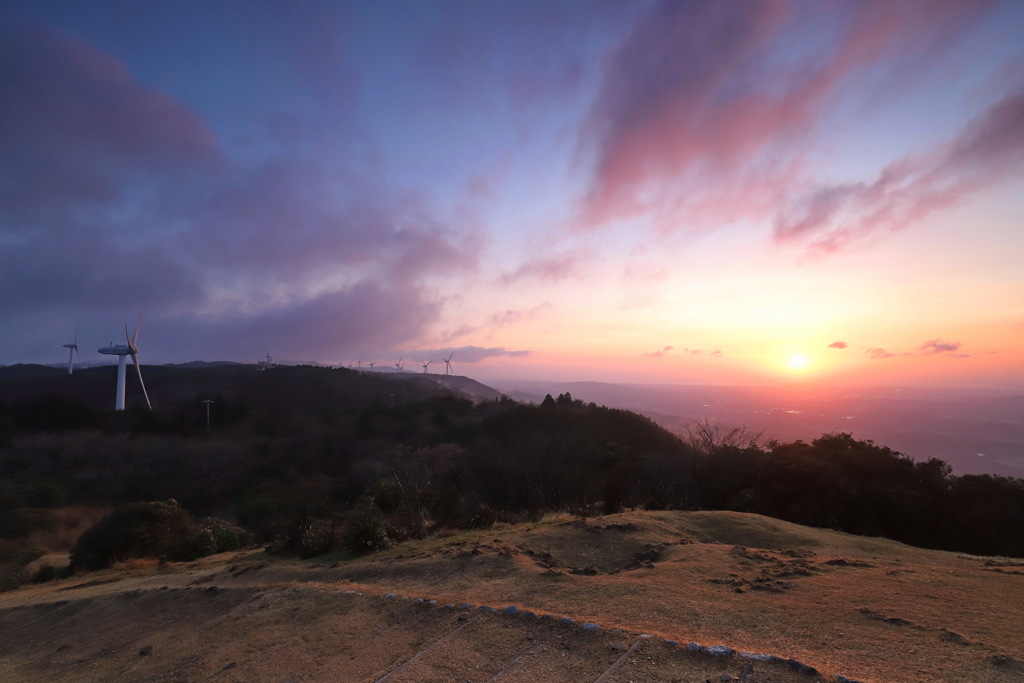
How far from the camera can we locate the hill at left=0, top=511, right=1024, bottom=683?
16.8 feet

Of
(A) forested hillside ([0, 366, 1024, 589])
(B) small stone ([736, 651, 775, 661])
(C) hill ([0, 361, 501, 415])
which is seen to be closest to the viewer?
(B) small stone ([736, 651, 775, 661])

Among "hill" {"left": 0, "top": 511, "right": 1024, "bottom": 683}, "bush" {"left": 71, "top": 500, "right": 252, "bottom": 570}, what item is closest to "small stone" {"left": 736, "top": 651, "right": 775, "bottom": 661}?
"hill" {"left": 0, "top": 511, "right": 1024, "bottom": 683}

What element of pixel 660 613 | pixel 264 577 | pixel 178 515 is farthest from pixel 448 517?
pixel 178 515

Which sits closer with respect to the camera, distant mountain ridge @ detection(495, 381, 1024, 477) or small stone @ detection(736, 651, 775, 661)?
small stone @ detection(736, 651, 775, 661)

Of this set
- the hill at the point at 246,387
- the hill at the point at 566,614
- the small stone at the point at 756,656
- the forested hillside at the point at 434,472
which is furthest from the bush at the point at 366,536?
the hill at the point at 246,387

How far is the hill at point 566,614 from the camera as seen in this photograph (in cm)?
512

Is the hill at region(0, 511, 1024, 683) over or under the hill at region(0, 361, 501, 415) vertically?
under

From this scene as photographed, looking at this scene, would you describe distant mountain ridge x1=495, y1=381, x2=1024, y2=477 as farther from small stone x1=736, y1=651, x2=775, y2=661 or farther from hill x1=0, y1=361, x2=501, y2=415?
hill x1=0, y1=361, x2=501, y2=415

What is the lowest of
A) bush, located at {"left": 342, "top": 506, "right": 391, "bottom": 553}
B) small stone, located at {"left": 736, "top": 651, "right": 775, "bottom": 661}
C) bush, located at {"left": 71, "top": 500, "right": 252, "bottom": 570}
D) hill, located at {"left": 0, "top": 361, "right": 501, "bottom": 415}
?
bush, located at {"left": 71, "top": 500, "right": 252, "bottom": 570}

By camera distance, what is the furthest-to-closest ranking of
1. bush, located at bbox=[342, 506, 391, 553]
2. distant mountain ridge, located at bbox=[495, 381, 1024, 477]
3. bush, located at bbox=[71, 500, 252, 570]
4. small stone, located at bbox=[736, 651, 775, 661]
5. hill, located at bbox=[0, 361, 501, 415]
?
hill, located at bbox=[0, 361, 501, 415] < distant mountain ridge, located at bbox=[495, 381, 1024, 477] < bush, located at bbox=[71, 500, 252, 570] < bush, located at bbox=[342, 506, 391, 553] < small stone, located at bbox=[736, 651, 775, 661]

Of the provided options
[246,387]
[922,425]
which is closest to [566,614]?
[922,425]

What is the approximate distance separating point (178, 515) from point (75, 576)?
371 cm

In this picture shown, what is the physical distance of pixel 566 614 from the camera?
6.68m

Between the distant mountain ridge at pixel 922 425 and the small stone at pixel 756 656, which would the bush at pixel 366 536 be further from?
the distant mountain ridge at pixel 922 425
